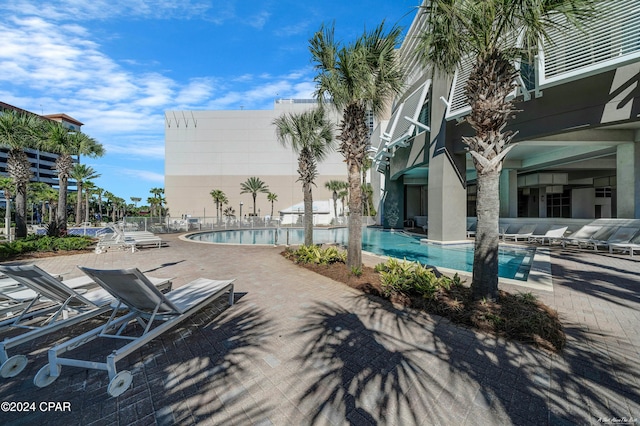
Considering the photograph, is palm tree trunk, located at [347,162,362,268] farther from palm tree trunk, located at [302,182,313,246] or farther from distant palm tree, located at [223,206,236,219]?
distant palm tree, located at [223,206,236,219]

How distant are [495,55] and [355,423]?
543 cm

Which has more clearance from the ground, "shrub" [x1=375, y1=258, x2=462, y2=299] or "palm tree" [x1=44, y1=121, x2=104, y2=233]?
"palm tree" [x1=44, y1=121, x2=104, y2=233]

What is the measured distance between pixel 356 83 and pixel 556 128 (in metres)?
8.80

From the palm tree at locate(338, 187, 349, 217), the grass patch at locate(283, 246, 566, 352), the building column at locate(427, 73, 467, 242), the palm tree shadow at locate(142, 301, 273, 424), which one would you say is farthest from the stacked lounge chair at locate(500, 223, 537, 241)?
the palm tree at locate(338, 187, 349, 217)

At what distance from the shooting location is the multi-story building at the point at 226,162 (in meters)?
43.9

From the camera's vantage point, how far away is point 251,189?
40.4 metres

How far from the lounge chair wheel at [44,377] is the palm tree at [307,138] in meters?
8.32

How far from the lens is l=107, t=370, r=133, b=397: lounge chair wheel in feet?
7.54

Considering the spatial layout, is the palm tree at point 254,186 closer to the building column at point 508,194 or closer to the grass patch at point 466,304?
the building column at point 508,194

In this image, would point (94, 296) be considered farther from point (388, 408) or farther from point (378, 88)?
point (378, 88)

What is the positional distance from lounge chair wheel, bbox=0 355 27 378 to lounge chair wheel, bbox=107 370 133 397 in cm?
120

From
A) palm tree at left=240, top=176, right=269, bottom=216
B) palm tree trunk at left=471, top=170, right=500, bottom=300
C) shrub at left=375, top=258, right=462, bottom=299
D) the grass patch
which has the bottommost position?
the grass patch

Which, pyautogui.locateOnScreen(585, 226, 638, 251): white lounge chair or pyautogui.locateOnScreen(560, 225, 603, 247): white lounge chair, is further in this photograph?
pyautogui.locateOnScreen(560, 225, 603, 247): white lounge chair

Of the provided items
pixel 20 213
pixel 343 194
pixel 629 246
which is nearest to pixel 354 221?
pixel 629 246
